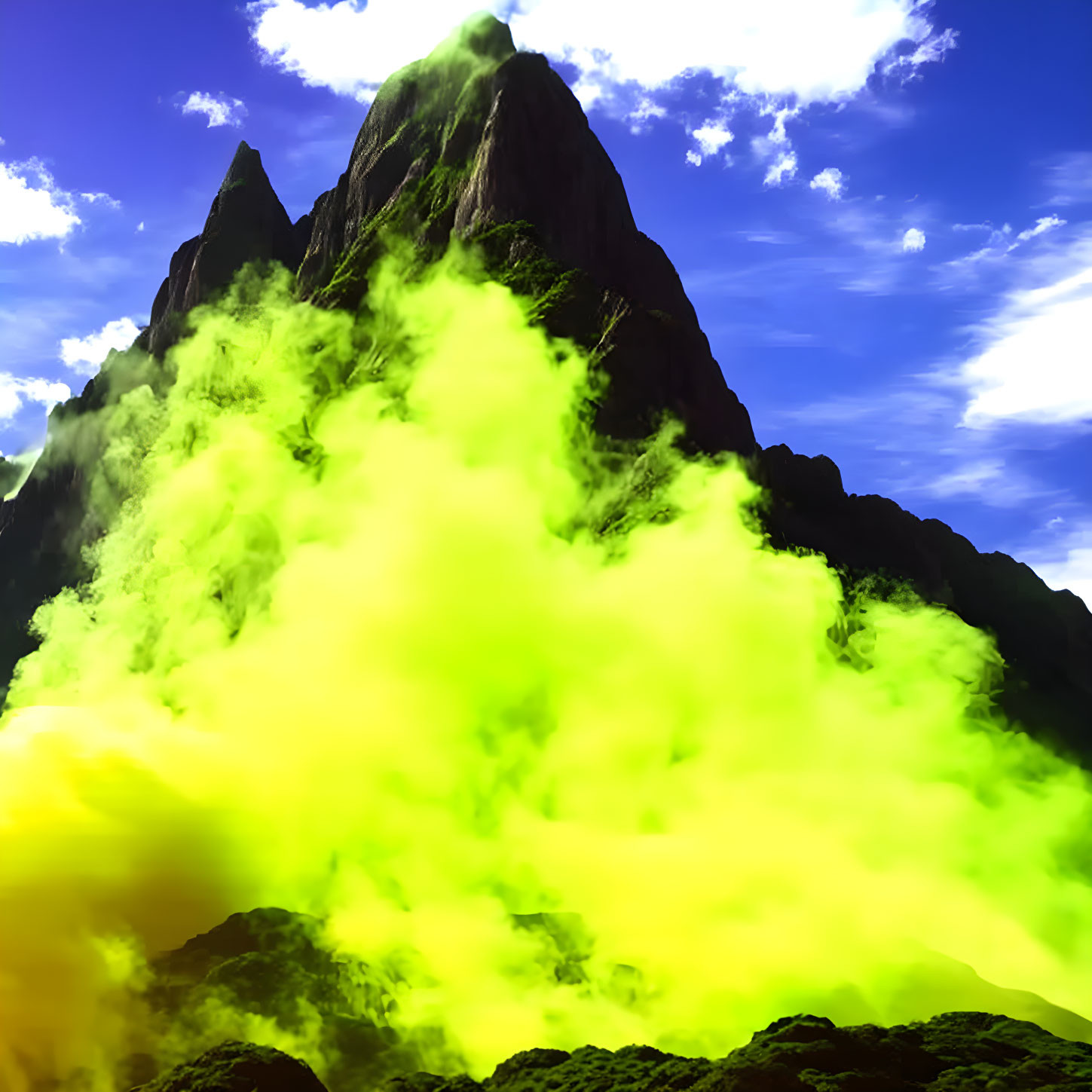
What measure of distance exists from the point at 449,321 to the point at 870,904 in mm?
77354

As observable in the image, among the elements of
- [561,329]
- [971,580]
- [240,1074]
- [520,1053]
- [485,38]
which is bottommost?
[240,1074]

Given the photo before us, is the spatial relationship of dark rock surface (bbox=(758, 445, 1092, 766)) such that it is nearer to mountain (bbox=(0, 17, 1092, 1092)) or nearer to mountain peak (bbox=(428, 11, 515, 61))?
mountain (bbox=(0, 17, 1092, 1092))

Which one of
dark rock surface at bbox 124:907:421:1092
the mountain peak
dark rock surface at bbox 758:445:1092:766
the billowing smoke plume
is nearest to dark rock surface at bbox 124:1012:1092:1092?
dark rock surface at bbox 124:907:421:1092

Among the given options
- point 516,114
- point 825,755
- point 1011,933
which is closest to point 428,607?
point 825,755

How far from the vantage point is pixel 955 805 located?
261 ft

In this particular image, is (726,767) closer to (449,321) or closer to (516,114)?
(449,321)

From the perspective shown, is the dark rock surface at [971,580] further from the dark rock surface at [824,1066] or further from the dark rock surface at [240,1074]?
the dark rock surface at [240,1074]

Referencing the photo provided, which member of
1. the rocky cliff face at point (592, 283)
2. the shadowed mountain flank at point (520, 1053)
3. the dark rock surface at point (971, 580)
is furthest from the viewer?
the dark rock surface at point (971, 580)

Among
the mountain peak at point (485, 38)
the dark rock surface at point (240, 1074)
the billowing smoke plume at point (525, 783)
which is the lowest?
the dark rock surface at point (240, 1074)

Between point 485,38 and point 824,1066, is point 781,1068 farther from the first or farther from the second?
point 485,38

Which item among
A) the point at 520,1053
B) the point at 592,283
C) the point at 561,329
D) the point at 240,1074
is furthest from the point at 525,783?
the point at 592,283

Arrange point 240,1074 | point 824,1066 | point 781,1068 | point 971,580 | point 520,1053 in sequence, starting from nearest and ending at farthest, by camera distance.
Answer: point 781,1068
point 824,1066
point 240,1074
point 520,1053
point 971,580

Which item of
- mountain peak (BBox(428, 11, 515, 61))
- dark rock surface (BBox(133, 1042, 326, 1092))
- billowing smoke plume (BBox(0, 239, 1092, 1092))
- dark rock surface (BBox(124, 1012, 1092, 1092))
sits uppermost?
mountain peak (BBox(428, 11, 515, 61))

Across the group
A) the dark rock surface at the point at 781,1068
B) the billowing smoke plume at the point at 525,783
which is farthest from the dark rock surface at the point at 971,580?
the dark rock surface at the point at 781,1068
